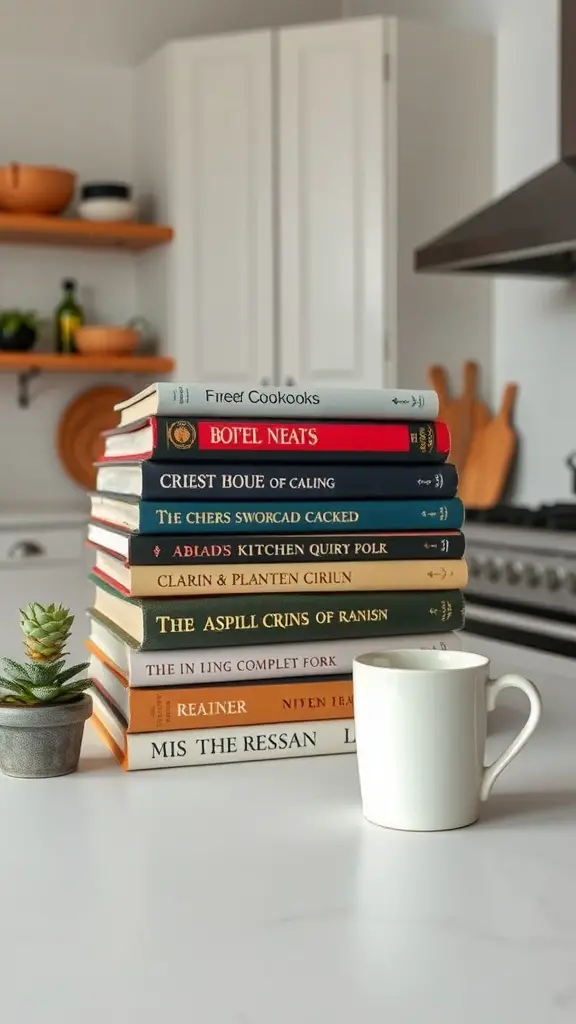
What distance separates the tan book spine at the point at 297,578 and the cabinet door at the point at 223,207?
286 cm

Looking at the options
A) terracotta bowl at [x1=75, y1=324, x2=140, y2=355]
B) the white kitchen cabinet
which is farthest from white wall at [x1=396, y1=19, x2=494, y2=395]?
terracotta bowl at [x1=75, y1=324, x2=140, y2=355]

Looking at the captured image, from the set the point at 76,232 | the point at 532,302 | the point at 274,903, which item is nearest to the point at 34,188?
the point at 76,232

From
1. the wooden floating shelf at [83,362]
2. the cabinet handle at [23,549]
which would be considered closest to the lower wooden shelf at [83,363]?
the wooden floating shelf at [83,362]

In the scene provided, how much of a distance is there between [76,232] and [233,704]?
10.6ft

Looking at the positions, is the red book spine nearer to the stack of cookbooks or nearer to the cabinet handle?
the stack of cookbooks

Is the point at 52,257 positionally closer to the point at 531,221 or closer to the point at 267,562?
the point at 531,221

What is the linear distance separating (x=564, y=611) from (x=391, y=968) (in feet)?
7.27

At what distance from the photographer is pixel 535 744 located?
892 millimetres

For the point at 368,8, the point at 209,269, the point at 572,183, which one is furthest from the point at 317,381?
the point at 368,8

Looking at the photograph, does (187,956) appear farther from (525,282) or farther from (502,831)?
(525,282)

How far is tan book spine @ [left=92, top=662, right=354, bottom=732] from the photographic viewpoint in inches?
31.5

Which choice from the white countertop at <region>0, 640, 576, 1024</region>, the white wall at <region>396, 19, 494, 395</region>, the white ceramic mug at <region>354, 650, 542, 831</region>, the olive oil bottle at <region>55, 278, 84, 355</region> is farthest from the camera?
the olive oil bottle at <region>55, 278, 84, 355</region>

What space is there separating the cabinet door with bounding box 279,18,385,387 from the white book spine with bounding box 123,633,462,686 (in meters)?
2.72

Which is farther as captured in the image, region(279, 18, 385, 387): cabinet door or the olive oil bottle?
the olive oil bottle
